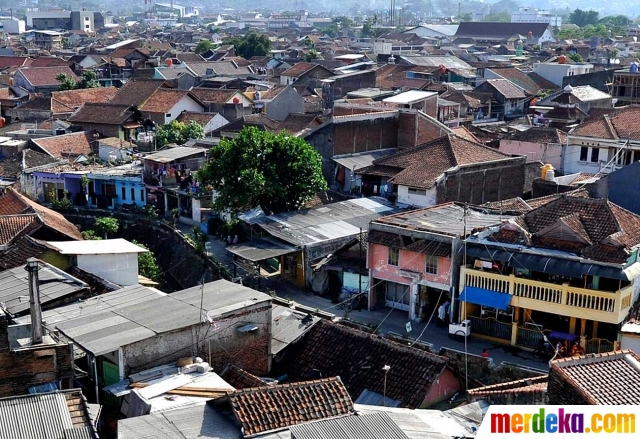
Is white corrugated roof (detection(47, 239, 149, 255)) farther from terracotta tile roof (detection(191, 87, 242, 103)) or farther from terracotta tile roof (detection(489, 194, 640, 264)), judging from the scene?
terracotta tile roof (detection(191, 87, 242, 103))

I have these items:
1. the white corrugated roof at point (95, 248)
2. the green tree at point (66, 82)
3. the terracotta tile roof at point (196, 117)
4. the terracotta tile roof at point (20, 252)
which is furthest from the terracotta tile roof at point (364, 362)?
the green tree at point (66, 82)

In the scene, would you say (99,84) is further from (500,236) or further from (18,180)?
(500,236)

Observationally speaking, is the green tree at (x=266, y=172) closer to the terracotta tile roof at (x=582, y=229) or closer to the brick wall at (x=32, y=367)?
the terracotta tile roof at (x=582, y=229)

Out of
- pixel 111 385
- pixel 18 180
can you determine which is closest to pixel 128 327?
pixel 111 385

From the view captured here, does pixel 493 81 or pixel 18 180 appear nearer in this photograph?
pixel 18 180

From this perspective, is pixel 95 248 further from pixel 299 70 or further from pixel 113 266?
pixel 299 70
